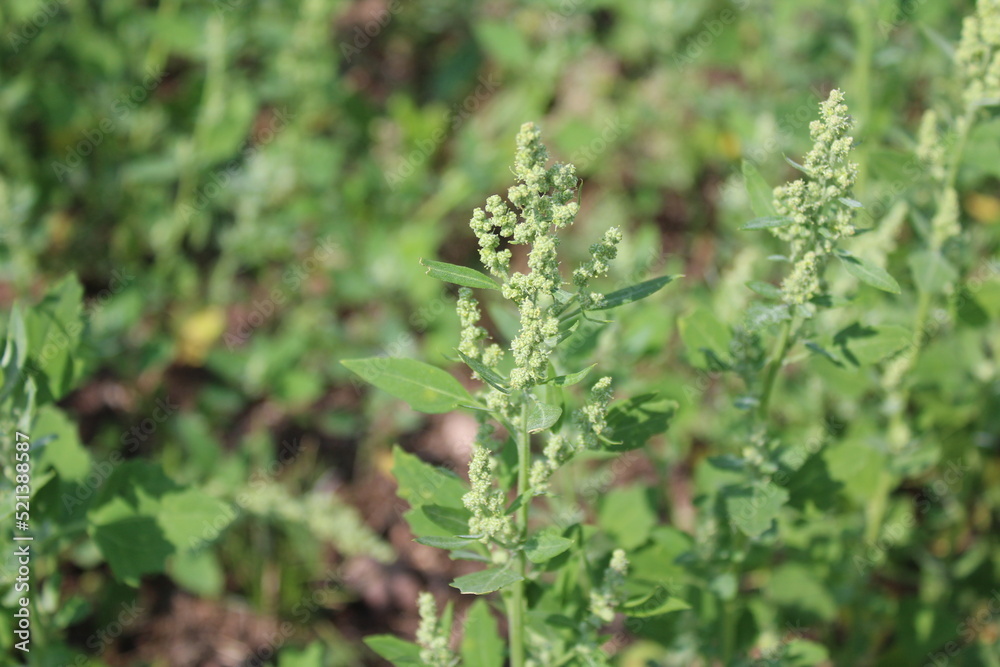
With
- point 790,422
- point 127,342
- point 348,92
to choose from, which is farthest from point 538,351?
point 348,92

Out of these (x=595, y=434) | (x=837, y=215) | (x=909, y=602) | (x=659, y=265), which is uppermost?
(x=837, y=215)

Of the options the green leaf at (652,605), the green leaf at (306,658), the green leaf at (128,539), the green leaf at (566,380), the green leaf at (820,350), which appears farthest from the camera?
the green leaf at (306,658)

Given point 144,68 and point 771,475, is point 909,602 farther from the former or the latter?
point 144,68

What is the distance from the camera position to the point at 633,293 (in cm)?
205

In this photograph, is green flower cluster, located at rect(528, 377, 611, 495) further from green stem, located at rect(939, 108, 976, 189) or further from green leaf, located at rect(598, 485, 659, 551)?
green stem, located at rect(939, 108, 976, 189)

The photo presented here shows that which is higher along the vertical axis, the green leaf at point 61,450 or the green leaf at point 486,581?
the green leaf at point 486,581

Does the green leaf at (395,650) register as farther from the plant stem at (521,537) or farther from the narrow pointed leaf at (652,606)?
the narrow pointed leaf at (652,606)

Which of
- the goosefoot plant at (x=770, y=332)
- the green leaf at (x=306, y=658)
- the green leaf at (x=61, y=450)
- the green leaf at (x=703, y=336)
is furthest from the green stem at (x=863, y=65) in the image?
the green leaf at (x=61, y=450)

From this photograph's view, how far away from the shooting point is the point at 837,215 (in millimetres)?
2193

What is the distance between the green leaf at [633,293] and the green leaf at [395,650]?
1.09m

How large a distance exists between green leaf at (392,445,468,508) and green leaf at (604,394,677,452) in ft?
1.34

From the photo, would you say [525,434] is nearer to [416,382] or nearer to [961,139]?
[416,382]

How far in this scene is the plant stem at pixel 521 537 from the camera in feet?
6.81

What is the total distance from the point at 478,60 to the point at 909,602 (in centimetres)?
417
